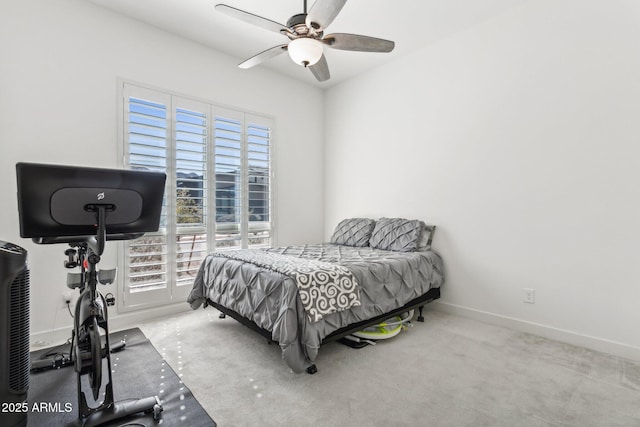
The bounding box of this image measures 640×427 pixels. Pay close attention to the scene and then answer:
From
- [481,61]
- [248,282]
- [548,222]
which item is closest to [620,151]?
[548,222]

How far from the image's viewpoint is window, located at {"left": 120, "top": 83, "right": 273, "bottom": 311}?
2.97 m

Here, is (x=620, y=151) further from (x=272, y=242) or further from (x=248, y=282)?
(x=272, y=242)

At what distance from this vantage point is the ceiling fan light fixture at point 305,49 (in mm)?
2094

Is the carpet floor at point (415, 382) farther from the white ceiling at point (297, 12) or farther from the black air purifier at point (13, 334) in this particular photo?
the white ceiling at point (297, 12)

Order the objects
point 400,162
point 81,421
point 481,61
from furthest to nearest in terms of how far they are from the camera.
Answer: point 400,162, point 481,61, point 81,421

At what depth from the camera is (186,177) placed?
3268mm

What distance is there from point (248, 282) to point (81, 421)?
116 centimetres

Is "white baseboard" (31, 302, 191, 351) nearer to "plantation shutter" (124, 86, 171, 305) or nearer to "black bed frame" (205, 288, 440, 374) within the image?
"plantation shutter" (124, 86, 171, 305)

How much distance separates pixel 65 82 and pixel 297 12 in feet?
6.87

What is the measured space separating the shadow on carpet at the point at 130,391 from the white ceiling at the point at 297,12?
295cm

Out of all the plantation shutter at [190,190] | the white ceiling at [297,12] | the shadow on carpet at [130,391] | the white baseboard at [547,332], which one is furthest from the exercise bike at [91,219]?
the white baseboard at [547,332]

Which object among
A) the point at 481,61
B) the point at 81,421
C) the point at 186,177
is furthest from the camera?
the point at 186,177

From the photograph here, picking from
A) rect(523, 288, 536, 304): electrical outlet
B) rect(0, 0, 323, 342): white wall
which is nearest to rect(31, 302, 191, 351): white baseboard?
rect(0, 0, 323, 342): white wall

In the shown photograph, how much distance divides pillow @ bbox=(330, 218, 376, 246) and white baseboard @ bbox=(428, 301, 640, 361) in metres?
1.06
